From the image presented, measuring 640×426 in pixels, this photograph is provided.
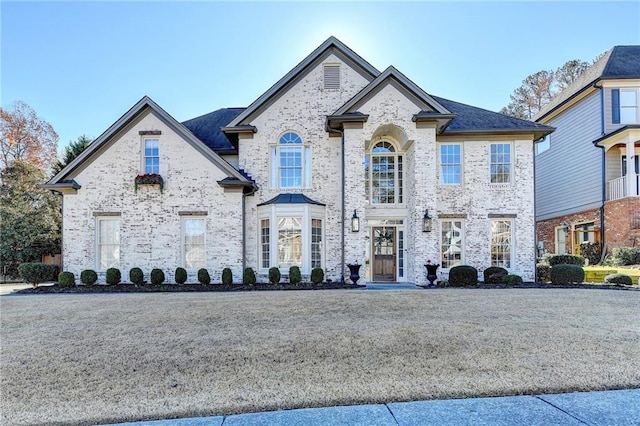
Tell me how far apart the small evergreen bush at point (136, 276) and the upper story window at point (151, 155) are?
353cm

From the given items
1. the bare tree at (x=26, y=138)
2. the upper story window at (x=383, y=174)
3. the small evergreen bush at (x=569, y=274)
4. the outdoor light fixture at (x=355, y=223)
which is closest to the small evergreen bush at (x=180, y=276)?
the outdoor light fixture at (x=355, y=223)

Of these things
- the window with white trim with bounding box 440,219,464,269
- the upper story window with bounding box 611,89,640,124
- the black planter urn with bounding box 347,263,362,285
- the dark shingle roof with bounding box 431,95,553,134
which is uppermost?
the upper story window with bounding box 611,89,640,124

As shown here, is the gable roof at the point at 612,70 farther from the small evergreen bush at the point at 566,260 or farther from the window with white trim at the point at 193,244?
the window with white trim at the point at 193,244

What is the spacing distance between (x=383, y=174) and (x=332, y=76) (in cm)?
415

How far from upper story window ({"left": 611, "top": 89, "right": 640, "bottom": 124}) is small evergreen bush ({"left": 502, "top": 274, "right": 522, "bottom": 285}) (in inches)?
415

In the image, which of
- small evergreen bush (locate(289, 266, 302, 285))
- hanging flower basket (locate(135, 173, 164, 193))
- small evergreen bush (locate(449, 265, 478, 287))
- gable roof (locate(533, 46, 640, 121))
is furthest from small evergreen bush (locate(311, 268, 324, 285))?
gable roof (locate(533, 46, 640, 121))

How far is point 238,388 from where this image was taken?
4.01 m

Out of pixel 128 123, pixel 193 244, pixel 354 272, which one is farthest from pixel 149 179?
pixel 354 272

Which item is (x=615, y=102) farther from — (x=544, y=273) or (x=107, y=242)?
(x=107, y=242)

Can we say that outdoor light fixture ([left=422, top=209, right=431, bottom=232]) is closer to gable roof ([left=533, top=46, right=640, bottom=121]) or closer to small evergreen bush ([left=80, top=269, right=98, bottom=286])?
small evergreen bush ([left=80, top=269, right=98, bottom=286])

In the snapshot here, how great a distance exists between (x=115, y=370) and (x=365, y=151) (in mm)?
10949

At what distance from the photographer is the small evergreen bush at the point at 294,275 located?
41.0 ft

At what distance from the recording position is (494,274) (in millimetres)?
12969

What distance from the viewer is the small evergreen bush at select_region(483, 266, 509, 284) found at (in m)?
12.9
